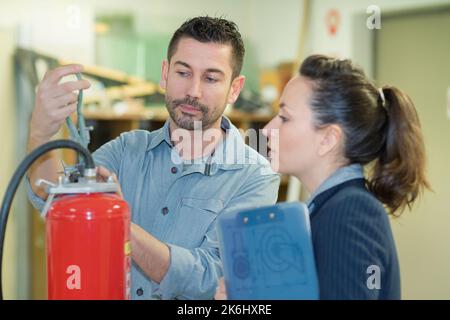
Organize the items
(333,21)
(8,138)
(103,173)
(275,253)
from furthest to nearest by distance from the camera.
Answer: (333,21) < (8,138) < (103,173) < (275,253)

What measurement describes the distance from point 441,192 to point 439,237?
0.84ft

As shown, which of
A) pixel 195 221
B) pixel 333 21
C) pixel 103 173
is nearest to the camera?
pixel 103 173

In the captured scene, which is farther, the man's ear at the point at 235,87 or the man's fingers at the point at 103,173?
the man's ear at the point at 235,87

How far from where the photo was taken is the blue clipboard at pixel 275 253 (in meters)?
1.00

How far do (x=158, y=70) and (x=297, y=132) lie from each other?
265cm

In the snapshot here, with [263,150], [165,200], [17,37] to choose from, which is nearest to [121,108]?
[17,37]

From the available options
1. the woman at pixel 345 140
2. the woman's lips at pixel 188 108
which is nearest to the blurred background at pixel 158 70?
the woman's lips at pixel 188 108

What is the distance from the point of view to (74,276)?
1.02 meters

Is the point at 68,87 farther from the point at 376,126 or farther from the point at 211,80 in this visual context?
the point at 376,126

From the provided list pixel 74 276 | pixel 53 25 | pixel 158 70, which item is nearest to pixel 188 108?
pixel 74 276

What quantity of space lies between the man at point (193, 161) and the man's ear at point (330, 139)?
1.04 feet

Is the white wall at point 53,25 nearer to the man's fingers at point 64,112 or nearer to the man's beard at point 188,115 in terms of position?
the man's beard at point 188,115

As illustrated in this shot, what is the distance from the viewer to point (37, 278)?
3188mm
